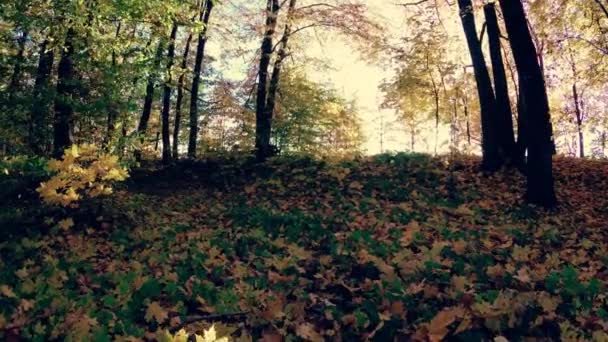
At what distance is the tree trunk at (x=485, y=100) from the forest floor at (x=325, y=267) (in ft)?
3.13

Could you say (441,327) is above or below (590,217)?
below

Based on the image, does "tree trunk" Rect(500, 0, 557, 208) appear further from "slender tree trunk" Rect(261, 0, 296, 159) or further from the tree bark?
the tree bark

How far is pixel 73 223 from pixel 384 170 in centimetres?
701

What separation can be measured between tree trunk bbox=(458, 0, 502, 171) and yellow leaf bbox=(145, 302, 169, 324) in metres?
9.03

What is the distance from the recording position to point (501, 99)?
11.2 meters

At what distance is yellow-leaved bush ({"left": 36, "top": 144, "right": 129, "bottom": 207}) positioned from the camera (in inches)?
264

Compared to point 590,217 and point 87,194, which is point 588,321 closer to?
point 590,217

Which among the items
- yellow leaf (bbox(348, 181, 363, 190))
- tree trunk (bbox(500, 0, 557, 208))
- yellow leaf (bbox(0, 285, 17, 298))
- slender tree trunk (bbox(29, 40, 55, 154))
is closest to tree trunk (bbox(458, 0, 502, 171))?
tree trunk (bbox(500, 0, 557, 208))

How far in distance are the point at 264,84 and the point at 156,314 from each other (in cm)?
1076

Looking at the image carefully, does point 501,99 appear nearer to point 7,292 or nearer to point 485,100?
point 485,100

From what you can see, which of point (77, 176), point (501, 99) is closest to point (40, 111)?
point (77, 176)

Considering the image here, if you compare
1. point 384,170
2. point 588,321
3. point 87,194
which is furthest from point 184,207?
point 588,321

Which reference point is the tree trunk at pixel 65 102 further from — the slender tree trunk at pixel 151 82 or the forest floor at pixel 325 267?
the forest floor at pixel 325 267

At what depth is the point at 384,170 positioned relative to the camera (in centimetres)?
1127
